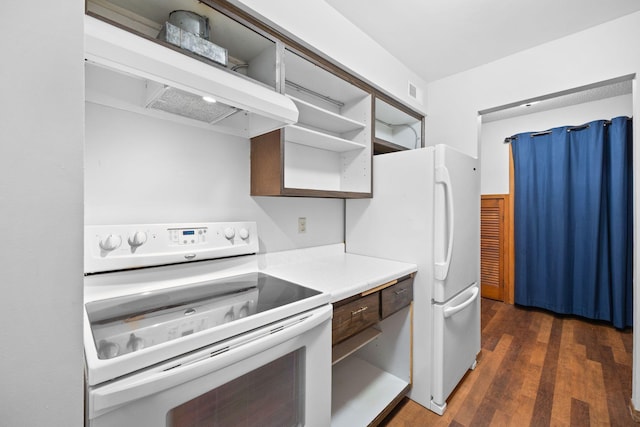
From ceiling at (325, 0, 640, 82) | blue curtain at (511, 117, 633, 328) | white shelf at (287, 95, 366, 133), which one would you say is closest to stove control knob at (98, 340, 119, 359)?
white shelf at (287, 95, 366, 133)

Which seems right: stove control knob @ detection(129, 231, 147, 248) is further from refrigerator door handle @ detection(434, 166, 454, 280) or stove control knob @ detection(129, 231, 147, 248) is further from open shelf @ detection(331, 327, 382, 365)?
refrigerator door handle @ detection(434, 166, 454, 280)

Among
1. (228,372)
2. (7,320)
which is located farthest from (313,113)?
(7,320)

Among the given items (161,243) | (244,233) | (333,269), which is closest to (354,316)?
(333,269)

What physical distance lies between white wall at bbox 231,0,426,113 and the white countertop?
1.23 metres

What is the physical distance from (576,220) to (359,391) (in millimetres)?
3097

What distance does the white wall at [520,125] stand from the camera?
9.81 ft

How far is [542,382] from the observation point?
1977 millimetres

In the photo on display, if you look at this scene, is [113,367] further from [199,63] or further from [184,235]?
[199,63]

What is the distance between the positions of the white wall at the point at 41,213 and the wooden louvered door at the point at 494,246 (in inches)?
166

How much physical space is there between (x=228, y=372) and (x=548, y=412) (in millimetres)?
2007

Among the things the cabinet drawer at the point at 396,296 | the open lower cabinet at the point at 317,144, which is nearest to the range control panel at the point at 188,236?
the open lower cabinet at the point at 317,144

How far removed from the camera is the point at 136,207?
48.6 inches

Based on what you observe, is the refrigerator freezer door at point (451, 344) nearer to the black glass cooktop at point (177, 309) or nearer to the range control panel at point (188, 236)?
the black glass cooktop at point (177, 309)

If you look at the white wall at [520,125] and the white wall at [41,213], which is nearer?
the white wall at [41,213]
